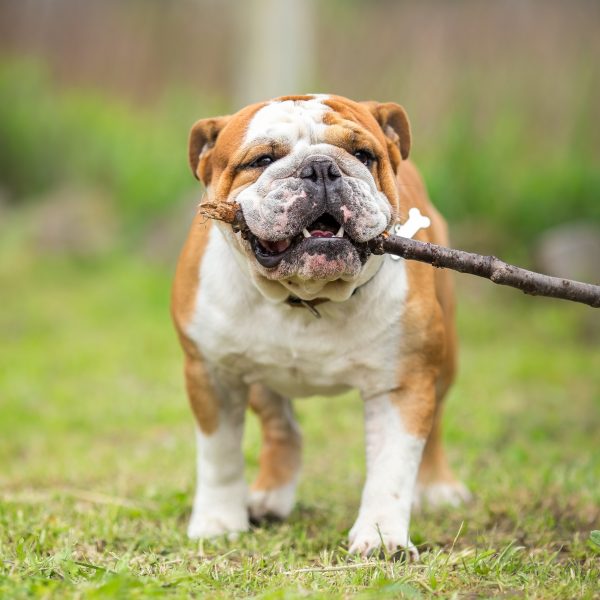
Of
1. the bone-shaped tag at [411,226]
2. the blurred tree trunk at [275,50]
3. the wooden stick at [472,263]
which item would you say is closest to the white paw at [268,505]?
the bone-shaped tag at [411,226]

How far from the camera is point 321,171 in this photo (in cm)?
314

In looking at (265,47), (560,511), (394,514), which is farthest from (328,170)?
(265,47)

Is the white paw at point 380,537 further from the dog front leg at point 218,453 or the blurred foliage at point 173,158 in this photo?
the blurred foliage at point 173,158

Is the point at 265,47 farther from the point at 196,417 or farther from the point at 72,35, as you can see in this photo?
the point at 196,417

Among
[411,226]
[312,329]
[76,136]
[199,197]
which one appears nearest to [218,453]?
[312,329]

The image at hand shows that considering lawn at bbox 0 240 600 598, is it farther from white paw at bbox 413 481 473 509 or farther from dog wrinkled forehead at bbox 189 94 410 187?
dog wrinkled forehead at bbox 189 94 410 187

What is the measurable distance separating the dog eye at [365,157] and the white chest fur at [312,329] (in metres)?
0.33

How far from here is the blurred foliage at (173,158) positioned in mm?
9422

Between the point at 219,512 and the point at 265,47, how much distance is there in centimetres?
936

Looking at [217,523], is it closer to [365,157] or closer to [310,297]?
[310,297]

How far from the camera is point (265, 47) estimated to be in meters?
12.4

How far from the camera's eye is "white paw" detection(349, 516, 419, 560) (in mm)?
3268

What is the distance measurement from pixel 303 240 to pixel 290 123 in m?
0.43

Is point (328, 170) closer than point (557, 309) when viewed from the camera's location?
Yes
